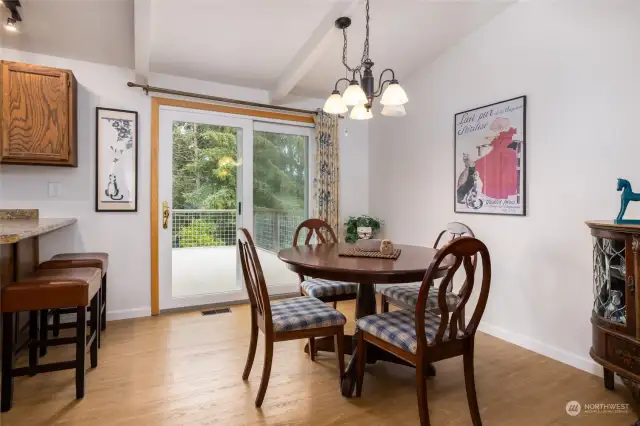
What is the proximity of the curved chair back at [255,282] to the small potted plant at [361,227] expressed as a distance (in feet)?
7.44

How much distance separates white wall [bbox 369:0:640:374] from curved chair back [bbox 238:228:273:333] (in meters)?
2.10

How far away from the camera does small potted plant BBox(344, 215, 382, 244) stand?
13.9ft

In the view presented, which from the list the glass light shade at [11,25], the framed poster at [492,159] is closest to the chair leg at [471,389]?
the framed poster at [492,159]

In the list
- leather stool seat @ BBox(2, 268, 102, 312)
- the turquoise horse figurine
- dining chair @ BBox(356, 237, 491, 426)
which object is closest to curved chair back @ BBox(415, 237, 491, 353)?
dining chair @ BBox(356, 237, 491, 426)

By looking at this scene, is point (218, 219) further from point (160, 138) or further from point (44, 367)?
point (44, 367)

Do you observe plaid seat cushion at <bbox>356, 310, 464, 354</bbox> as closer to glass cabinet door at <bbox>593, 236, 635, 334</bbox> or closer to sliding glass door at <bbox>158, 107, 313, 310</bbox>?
glass cabinet door at <bbox>593, 236, 635, 334</bbox>

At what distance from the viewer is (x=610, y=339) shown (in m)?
1.94

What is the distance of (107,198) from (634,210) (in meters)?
4.04

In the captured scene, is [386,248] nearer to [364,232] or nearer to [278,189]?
[364,232]

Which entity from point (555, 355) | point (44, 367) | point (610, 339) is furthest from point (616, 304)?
point (44, 367)

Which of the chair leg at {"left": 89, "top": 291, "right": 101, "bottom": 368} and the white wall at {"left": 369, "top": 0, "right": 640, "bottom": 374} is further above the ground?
the white wall at {"left": 369, "top": 0, "right": 640, "bottom": 374}

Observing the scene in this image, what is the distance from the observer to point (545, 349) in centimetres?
265

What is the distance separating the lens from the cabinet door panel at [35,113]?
2740 millimetres

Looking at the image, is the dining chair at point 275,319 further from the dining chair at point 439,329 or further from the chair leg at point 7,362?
the chair leg at point 7,362
